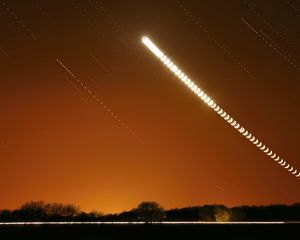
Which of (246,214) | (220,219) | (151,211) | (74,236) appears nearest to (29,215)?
(151,211)

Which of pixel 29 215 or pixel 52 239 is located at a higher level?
pixel 29 215

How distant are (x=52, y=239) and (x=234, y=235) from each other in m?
14.4

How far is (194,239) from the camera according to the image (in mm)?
47250

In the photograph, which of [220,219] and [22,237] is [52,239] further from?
[220,219]

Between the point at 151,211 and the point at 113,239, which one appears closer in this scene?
the point at 113,239

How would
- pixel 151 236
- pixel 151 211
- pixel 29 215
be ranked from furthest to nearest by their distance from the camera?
pixel 151 211 < pixel 29 215 < pixel 151 236

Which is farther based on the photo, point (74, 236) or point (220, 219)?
point (220, 219)

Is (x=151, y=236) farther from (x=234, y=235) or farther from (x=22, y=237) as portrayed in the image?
(x=22, y=237)

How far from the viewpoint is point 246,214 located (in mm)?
119938

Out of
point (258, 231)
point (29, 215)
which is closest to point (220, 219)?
point (29, 215)

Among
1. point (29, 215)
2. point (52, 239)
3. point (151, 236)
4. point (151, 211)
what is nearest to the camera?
point (52, 239)

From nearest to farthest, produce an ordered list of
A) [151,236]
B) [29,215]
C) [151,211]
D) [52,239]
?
[52,239] → [151,236] → [29,215] → [151,211]

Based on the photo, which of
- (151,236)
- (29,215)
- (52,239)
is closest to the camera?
(52,239)

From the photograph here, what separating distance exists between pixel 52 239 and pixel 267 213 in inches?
3213
